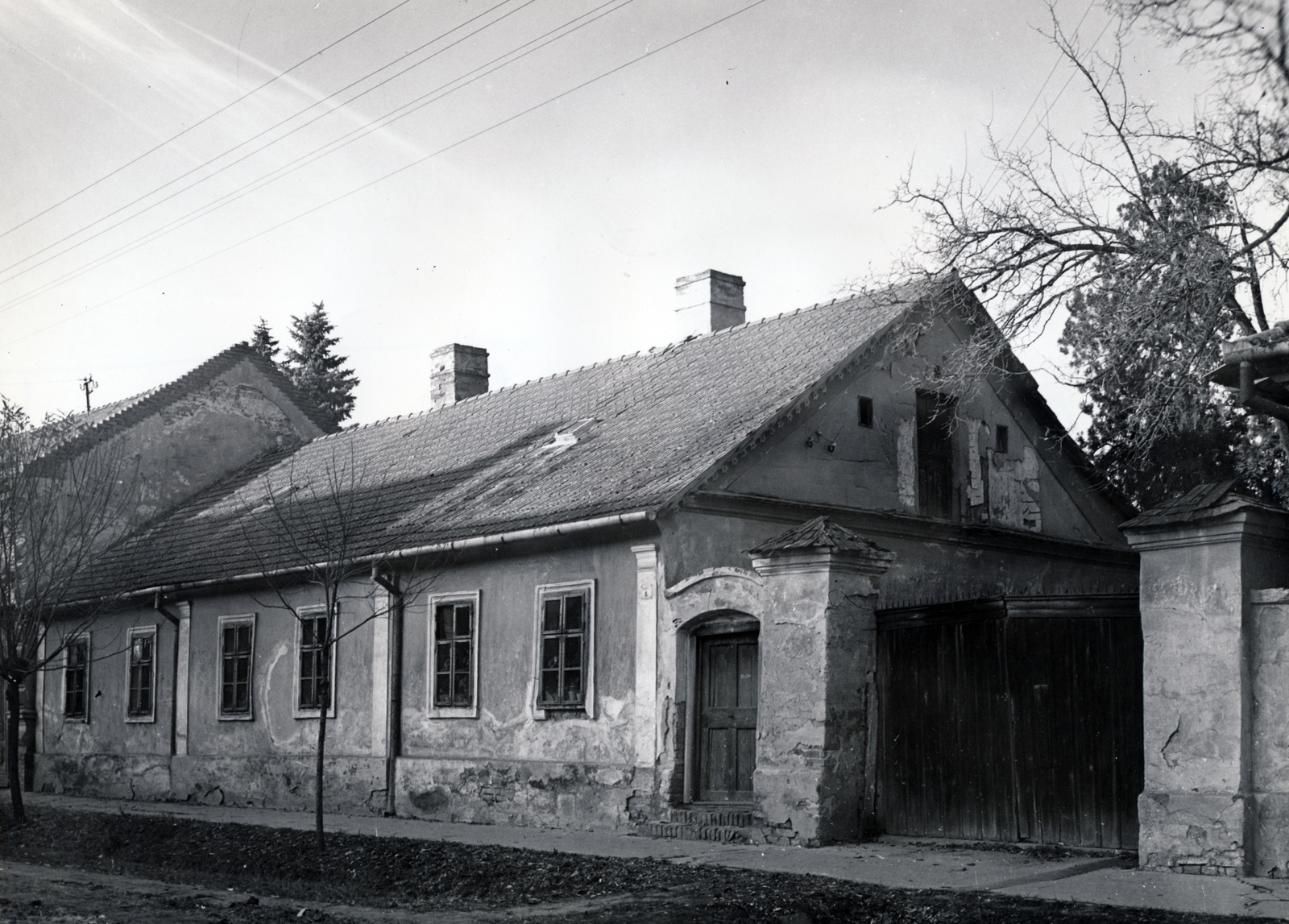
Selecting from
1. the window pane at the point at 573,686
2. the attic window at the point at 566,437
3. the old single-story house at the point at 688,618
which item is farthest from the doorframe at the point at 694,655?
the attic window at the point at 566,437

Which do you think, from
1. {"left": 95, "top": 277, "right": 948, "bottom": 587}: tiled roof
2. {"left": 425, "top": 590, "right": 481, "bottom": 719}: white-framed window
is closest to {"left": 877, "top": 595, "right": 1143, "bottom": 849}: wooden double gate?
{"left": 95, "top": 277, "right": 948, "bottom": 587}: tiled roof

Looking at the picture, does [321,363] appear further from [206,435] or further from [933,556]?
[933,556]

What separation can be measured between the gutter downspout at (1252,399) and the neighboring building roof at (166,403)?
18.8m

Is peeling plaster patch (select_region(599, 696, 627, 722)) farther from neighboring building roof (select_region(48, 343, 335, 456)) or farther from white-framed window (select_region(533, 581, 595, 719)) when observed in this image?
neighboring building roof (select_region(48, 343, 335, 456))

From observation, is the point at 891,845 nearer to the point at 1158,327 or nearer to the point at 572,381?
the point at 1158,327

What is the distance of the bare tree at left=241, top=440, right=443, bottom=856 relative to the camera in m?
15.3

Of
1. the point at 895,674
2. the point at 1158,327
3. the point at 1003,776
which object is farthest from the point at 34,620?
the point at 1158,327

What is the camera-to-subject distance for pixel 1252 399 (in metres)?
9.30

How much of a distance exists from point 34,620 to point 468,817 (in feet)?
17.0

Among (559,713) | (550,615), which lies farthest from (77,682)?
(559,713)

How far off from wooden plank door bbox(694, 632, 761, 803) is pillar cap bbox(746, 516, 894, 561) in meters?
1.23

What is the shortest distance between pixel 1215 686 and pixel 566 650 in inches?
279

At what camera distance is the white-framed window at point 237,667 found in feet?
63.1

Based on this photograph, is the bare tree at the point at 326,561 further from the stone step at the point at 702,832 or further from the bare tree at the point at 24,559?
the stone step at the point at 702,832
